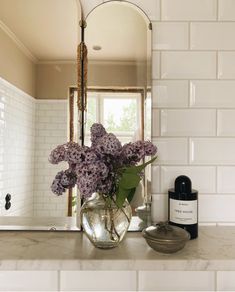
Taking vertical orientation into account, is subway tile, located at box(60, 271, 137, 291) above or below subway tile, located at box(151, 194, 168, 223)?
below

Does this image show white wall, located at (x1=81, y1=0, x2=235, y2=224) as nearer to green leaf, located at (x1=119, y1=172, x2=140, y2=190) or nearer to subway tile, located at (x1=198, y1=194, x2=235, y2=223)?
→ subway tile, located at (x1=198, y1=194, x2=235, y2=223)

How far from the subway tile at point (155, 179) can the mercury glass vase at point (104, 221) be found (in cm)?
21

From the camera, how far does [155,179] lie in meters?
0.93

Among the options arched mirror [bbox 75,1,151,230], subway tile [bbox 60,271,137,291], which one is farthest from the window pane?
subway tile [bbox 60,271,137,291]

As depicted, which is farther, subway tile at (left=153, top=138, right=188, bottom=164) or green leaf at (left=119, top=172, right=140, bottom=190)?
subway tile at (left=153, top=138, right=188, bottom=164)

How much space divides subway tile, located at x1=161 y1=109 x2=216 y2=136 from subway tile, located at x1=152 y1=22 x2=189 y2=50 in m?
0.21

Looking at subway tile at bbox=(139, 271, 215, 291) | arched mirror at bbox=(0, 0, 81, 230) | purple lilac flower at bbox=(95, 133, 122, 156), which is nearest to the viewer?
purple lilac flower at bbox=(95, 133, 122, 156)

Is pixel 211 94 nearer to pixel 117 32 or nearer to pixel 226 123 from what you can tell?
pixel 226 123

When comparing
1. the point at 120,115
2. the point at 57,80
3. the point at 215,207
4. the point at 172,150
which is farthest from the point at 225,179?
the point at 57,80

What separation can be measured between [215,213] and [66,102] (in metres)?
0.61

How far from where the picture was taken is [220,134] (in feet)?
3.08

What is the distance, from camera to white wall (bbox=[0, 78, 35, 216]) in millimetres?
922

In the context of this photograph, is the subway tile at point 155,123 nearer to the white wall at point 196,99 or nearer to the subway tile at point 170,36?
the white wall at point 196,99

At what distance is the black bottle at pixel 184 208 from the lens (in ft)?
2.62
